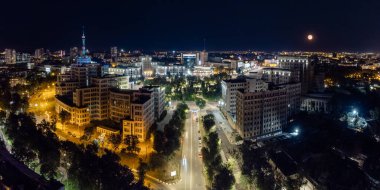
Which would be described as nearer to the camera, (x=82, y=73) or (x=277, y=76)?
(x=82, y=73)

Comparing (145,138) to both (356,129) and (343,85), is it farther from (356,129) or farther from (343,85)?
(343,85)

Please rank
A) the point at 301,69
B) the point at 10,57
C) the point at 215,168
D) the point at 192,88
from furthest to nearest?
the point at 10,57, the point at 192,88, the point at 301,69, the point at 215,168

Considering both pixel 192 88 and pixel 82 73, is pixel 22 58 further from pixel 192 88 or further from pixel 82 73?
pixel 82 73

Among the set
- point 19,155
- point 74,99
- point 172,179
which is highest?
point 74,99

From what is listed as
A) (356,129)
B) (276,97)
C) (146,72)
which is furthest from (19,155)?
(146,72)

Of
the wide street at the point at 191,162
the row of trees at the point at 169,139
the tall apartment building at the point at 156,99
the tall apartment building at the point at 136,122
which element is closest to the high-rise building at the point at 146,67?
the tall apartment building at the point at 156,99

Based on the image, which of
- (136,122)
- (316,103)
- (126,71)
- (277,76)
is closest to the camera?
(136,122)

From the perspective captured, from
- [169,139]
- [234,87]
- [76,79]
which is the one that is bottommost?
[169,139]

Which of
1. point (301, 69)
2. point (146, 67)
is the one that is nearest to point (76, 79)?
point (301, 69)

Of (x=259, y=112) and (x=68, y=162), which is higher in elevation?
(x=259, y=112)
